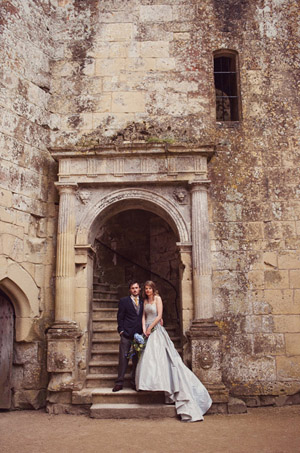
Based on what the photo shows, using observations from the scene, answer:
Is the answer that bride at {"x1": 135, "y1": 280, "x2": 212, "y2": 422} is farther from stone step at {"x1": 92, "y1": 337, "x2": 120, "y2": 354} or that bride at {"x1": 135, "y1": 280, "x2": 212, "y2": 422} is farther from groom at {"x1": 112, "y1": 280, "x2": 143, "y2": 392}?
stone step at {"x1": 92, "y1": 337, "x2": 120, "y2": 354}

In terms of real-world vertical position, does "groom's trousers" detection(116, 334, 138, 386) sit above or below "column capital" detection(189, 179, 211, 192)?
below

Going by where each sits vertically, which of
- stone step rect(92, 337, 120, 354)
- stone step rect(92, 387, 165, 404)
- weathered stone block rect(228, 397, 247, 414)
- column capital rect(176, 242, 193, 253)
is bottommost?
weathered stone block rect(228, 397, 247, 414)

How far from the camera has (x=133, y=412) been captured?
19.1ft

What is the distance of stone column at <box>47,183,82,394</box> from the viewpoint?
6422 mm

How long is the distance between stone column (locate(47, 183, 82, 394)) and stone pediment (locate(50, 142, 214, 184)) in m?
0.35

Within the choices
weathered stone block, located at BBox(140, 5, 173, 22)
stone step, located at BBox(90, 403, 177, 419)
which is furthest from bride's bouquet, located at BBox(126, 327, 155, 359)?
weathered stone block, located at BBox(140, 5, 173, 22)

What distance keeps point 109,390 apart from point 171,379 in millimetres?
992

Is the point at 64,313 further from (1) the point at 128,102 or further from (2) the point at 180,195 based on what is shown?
(1) the point at 128,102

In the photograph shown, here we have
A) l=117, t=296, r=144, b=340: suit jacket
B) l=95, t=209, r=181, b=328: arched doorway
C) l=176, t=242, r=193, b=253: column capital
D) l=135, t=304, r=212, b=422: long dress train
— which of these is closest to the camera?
l=135, t=304, r=212, b=422: long dress train

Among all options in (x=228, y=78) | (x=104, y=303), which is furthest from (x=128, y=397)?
(x=228, y=78)

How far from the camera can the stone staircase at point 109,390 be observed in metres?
5.82

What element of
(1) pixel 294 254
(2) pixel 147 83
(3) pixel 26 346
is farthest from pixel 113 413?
(2) pixel 147 83

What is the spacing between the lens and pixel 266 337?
684 centimetres

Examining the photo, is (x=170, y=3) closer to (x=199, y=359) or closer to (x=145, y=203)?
(x=145, y=203)
